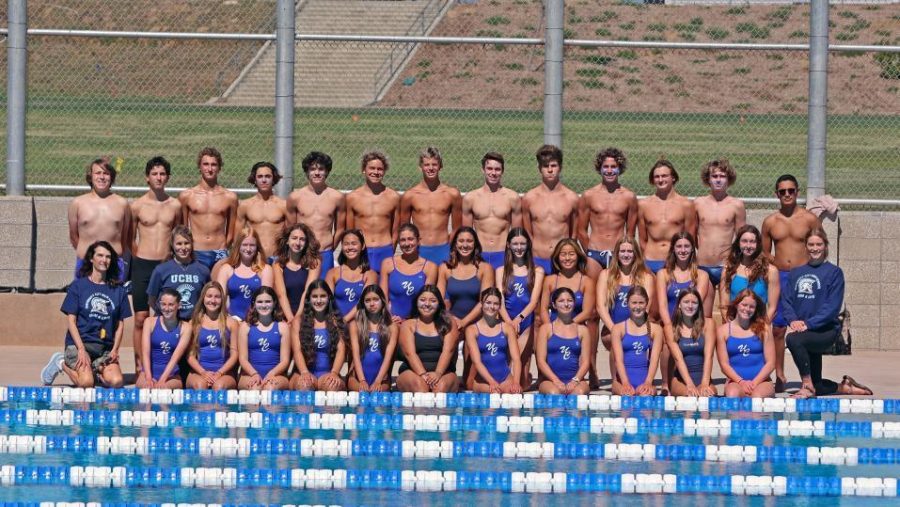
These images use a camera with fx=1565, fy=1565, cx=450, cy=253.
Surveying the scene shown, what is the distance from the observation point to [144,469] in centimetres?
833

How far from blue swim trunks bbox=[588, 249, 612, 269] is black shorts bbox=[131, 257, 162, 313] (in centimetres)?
316

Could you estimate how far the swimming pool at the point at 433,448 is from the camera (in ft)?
26.8

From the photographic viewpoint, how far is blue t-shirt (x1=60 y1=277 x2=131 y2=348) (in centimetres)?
1072

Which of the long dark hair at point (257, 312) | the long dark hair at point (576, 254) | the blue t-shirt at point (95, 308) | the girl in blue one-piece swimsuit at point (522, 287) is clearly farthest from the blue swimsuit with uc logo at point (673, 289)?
the blue t-shirt at point (95, 308)

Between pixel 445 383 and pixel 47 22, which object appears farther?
pixel 47 22

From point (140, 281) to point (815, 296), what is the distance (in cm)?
481

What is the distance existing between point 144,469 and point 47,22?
6.87m

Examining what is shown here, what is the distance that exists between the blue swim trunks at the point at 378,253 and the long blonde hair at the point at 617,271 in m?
1.70

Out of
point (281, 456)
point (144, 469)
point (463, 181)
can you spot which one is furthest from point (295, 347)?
point (463, 181)

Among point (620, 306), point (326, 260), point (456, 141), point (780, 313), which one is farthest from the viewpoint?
point (456, 141)

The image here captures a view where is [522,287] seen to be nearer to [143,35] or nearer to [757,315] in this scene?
[757,315]

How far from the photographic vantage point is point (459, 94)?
680 inches

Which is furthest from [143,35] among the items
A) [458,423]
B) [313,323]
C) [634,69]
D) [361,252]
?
[634,69]

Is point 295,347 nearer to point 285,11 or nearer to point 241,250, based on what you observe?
point 241,250
